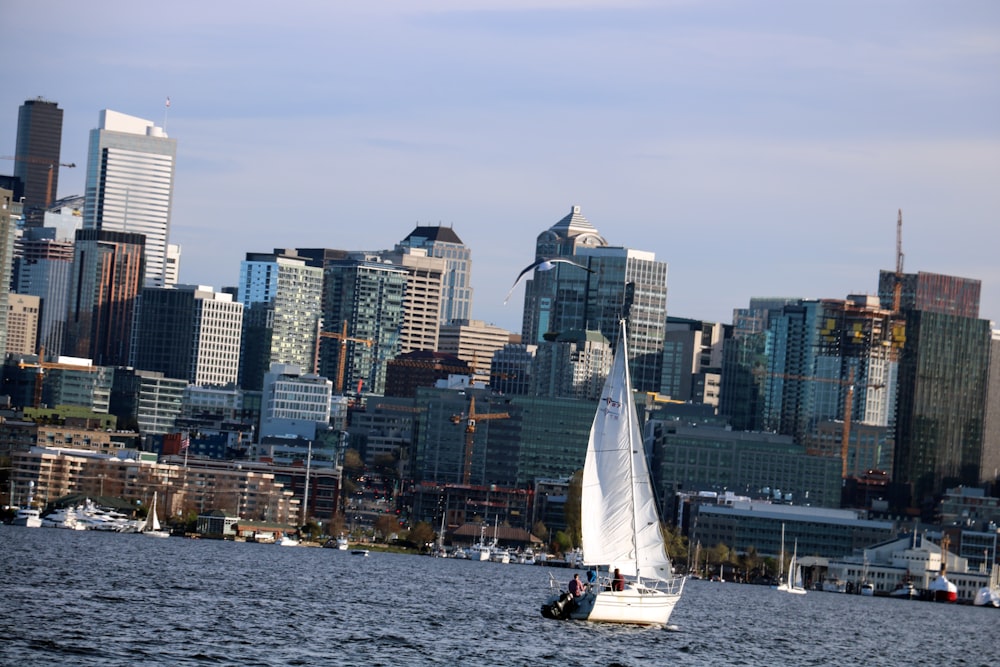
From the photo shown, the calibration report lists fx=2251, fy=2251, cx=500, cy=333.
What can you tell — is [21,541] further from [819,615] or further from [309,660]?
[309,660]

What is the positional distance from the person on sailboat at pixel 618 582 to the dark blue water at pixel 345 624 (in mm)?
1985

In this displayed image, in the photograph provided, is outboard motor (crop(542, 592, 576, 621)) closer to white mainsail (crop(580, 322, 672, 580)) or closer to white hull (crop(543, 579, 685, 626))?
white hull (crop(543, 579, 685, 626))

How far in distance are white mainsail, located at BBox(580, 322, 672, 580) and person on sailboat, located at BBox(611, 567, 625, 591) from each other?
43 cm

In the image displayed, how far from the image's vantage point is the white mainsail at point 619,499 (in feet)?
315

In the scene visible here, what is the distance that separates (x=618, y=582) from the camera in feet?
312

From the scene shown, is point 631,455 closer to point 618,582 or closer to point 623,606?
point 618,582

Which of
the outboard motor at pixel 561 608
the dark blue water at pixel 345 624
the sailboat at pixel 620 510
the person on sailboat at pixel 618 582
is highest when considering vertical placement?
the sailboat at pixel 620 510

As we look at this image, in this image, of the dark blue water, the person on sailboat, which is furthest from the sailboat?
the dark blue water

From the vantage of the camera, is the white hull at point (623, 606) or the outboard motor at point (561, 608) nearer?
the white hull at point (623, 606)

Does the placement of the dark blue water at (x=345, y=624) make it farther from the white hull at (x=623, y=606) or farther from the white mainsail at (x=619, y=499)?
the white mainsail at (x=619, y=499)

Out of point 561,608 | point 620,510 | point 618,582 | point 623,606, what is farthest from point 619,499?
point 561,608

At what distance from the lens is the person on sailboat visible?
311ft

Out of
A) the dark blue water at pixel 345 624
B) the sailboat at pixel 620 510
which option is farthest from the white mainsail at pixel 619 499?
the dark blue water at pixel 345 624

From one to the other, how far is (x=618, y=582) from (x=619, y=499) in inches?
145
